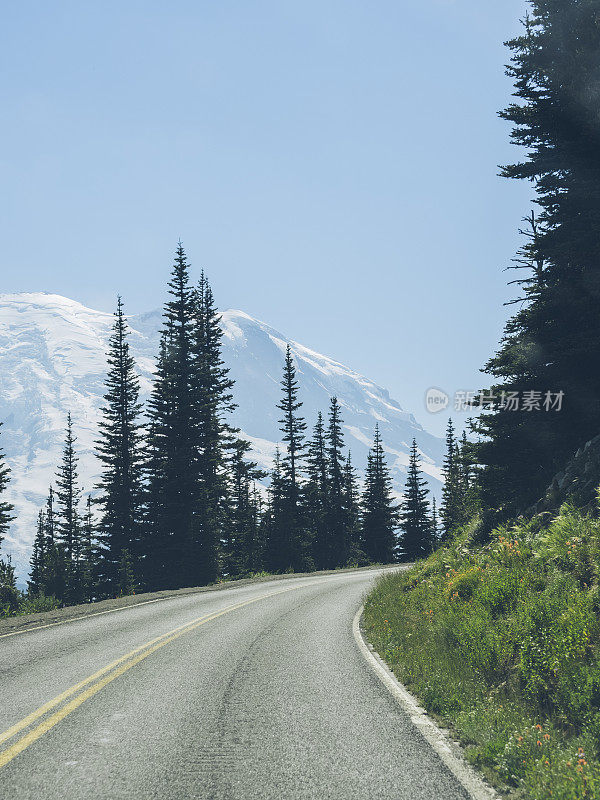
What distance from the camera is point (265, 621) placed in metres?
14.4

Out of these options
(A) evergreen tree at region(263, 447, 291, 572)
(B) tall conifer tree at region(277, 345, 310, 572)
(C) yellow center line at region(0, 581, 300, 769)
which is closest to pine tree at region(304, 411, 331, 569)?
(B) tall conifer tree at region(277, 345, 310, 572)

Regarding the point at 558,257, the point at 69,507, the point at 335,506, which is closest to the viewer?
the point at 558,257

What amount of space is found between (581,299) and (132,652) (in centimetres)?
1478

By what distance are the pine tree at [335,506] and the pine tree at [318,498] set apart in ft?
1.56

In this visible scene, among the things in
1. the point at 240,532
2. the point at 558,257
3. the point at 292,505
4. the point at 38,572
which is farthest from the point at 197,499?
the point at 38,572

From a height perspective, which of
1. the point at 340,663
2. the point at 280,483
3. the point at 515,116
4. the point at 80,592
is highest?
the point at 515,116

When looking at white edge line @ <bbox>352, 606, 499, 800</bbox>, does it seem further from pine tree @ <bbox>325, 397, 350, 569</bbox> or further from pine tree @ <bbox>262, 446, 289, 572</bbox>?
pine tree @ <bbox>325, 397, 350, 569</bbox>

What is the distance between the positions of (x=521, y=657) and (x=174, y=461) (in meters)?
33.9

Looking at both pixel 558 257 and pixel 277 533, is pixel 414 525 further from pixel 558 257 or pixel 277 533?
pixel 558 257

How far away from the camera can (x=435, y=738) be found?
6.02m

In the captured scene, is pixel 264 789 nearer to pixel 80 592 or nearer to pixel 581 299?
pixel 581 299

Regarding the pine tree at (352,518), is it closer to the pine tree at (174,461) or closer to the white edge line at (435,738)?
the pine tree at (174,461)

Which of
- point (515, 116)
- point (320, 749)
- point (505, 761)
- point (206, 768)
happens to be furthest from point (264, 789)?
point (515, 116)

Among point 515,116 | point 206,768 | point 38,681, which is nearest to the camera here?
point 206,768
